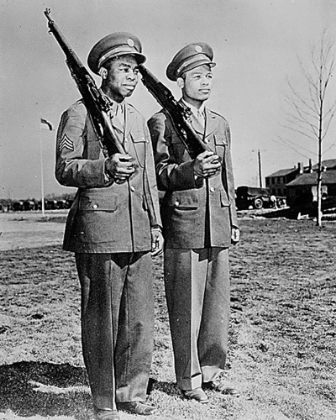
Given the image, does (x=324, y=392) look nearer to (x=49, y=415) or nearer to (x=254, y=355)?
(x=254, y=355)

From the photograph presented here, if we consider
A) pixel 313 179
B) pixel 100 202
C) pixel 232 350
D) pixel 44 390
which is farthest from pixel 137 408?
pixel 313 179

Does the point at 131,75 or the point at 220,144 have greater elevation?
the point at 131,75

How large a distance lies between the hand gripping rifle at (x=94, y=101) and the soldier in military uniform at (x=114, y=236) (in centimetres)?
8

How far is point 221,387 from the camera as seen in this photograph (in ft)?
11.1

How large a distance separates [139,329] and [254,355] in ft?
4.96

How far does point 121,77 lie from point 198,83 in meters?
0.55

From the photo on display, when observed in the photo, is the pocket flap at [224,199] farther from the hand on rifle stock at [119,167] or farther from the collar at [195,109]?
the hand on rifle stock at [119,167]

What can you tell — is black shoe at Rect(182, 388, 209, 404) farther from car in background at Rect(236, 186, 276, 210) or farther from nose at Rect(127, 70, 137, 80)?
car in background at Rect(236, 186, 276, 210)

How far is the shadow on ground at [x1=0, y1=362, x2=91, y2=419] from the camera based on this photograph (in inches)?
122

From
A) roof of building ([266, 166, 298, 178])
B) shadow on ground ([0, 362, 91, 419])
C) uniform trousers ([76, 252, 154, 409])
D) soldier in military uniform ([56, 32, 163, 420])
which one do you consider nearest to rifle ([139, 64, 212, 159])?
soldier in military uniform ([56, 32, 163, 420])

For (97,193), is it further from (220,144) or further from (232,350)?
(232,350)

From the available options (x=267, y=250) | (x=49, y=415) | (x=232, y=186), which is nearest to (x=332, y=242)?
(x=267, y=250)

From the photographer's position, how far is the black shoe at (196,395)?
3199 mm

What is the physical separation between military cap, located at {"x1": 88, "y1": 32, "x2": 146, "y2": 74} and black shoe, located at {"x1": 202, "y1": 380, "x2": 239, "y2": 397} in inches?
75.8
